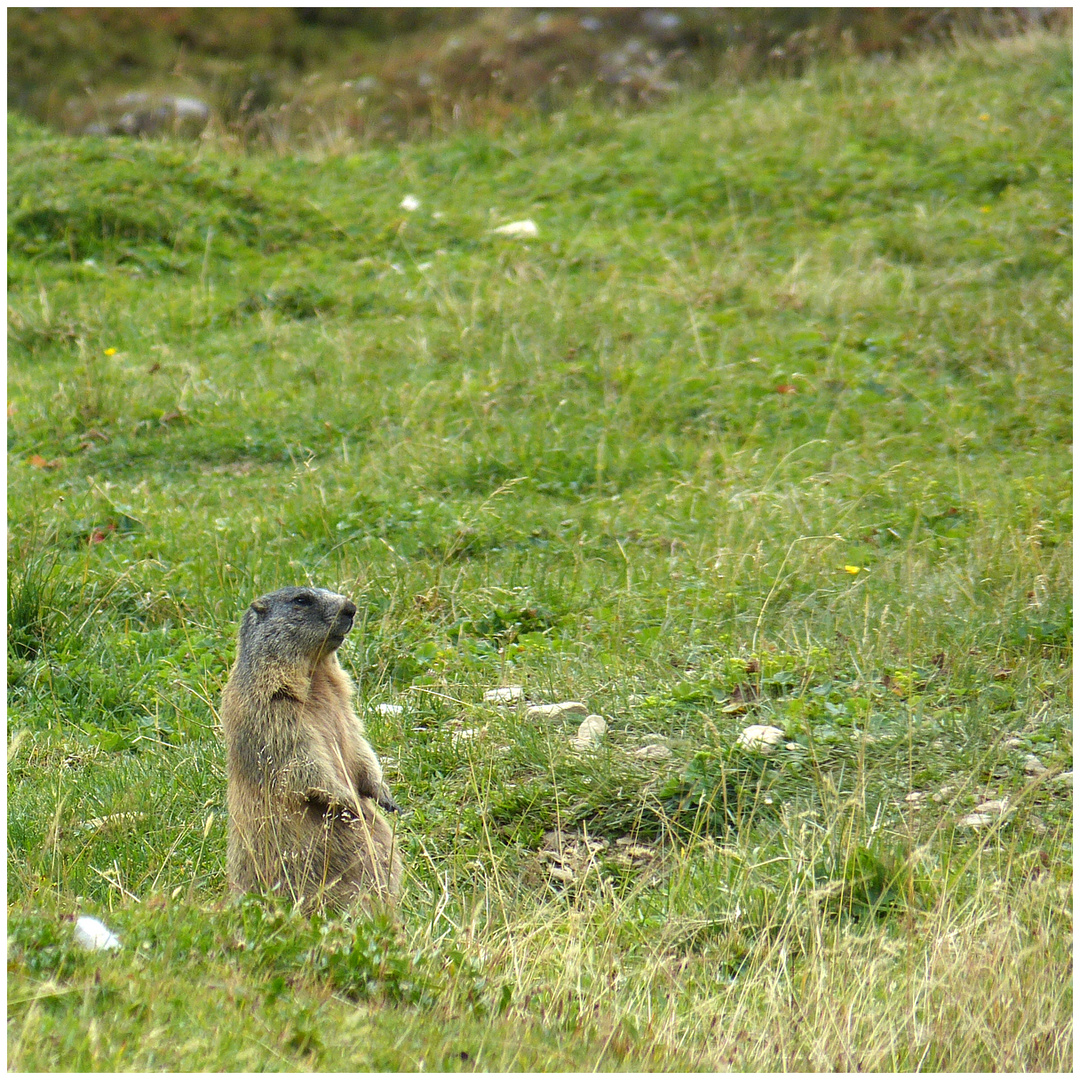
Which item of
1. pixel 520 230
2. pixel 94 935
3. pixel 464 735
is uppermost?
pixel 520 230

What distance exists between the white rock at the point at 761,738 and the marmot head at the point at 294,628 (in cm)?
167

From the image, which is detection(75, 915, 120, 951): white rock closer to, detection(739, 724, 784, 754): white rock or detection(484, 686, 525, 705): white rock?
detection(484, 686, 525, 705): white rock

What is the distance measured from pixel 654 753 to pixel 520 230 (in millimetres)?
8239

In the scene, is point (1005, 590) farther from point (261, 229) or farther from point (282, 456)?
point (261, 229)

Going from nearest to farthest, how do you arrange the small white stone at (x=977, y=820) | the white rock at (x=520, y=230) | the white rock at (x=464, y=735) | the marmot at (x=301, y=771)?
the marmot at (x=301, y=771)
the small white stone at (x=977, y=820)
the white rock at (x=464, y=735)
the white rock at (x=520, y=230)

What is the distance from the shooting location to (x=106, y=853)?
479cm

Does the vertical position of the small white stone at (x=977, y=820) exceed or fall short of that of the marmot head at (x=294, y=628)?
it falls short

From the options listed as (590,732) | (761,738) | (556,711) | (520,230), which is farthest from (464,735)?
(520,230)

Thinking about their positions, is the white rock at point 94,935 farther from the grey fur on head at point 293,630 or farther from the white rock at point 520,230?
the white rock at point 520,230

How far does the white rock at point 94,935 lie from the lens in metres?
3.42

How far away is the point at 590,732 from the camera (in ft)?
17.1

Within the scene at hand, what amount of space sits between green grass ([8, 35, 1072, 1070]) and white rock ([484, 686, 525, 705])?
47 mm

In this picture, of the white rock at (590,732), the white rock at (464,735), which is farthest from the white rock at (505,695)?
the white rock at (590,732)

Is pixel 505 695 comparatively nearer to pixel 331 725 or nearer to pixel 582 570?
pixel 331 725
